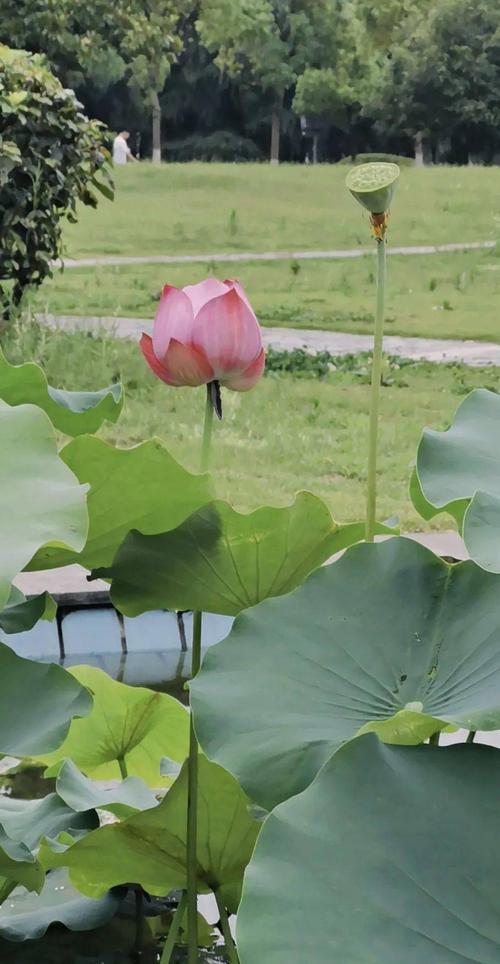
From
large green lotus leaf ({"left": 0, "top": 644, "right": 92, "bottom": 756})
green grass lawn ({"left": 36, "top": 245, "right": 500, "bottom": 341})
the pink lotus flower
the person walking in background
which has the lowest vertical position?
the person walking in background

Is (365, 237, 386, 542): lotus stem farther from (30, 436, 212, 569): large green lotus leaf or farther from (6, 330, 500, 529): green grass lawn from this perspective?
(6, 330, 500, 529): green grass lawn

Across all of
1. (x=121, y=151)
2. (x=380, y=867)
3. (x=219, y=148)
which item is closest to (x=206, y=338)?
(x=380, y=867)

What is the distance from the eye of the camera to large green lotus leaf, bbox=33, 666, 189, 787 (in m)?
0.90

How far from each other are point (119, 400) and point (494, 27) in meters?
21.4

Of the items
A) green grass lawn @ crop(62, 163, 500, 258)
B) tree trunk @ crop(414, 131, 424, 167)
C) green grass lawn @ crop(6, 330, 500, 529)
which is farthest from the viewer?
tree trunk @ crop(414, 131, 424, 167)

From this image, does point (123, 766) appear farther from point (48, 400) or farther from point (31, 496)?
point (31, 496)

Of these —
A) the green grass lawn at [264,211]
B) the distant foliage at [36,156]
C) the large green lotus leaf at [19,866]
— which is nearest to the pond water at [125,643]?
the large green lotus leaf at [19,866]

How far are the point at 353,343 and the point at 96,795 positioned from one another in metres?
5.74

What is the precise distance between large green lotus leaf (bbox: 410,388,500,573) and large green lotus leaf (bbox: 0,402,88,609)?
0.57 ft

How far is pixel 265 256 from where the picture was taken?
1032 cm

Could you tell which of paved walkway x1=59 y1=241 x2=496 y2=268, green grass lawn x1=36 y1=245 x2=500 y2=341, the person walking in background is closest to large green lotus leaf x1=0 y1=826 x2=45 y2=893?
green grass lawn x1=36 y1=245 x2=500 y2=341

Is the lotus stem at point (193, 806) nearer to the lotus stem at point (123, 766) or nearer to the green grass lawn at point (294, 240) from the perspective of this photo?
the lotus stem at point (123, 766)

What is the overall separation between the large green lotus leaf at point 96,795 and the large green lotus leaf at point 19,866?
80 mm

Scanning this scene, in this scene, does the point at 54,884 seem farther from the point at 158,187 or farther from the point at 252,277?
the point at 158,187
